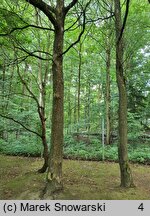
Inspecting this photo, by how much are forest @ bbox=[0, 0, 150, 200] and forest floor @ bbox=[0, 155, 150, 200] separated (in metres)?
0.02

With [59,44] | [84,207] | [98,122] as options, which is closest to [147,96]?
[98,122]

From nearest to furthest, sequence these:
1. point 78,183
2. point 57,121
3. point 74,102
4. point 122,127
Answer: point 57,121 < point 122,127 < point 78,183 < point 74,102

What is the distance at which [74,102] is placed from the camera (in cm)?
1961

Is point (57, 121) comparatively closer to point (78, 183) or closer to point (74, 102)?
point (78, 183)

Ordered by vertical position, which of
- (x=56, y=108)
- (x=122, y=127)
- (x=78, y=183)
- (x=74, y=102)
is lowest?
(x=78, y=183)

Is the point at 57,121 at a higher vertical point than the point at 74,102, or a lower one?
lower

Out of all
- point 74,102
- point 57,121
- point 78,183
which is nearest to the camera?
point 57,121

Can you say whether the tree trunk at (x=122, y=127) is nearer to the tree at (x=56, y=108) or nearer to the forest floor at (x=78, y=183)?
the forest floor at (x=78, y=183)

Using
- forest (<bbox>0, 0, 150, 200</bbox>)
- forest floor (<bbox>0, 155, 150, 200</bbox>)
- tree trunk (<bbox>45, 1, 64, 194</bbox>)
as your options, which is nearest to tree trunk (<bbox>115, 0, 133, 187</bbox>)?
forest (<bbox>0, 0, 150, 200</bbox>)

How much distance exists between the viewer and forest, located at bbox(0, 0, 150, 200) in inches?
194

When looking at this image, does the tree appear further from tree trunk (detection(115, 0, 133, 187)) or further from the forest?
tree trunk (detection(115, 0, 133, 187))

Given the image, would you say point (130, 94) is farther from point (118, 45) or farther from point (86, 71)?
point (118, 45)

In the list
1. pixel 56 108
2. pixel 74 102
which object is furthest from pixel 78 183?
pixel 74 102

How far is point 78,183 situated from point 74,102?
13.8 m
